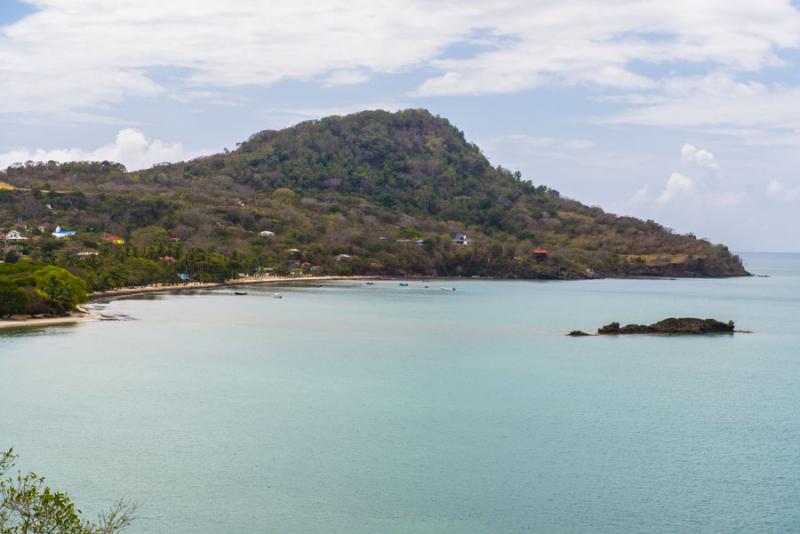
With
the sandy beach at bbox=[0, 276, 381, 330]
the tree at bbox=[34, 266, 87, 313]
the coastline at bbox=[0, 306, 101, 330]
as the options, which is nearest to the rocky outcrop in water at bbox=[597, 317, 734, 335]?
the coastline at bbox=[0, 306, 101, 330]

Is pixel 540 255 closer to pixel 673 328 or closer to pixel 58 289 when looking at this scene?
pixel 673 328

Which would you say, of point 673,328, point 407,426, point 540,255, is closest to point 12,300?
point 407,426

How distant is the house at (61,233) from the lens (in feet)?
450

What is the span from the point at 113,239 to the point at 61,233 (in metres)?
8.27

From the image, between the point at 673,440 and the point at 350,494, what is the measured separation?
50.3 ft

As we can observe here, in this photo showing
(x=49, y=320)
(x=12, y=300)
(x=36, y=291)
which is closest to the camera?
(x=12, y=300)

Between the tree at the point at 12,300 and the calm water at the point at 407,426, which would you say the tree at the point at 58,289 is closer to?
the tree at the point at 12,300

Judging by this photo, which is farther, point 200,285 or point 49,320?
point 200,285

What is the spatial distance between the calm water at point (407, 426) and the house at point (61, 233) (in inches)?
2757

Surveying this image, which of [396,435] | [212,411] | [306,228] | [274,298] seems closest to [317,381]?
[212,411]

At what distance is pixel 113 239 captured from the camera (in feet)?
476

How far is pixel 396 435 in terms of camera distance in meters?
35.9

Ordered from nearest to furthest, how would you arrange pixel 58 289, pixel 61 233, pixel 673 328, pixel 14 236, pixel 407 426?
pixel 407 426
pixel 673 328
pixel 58 289
pixel 14 236
pixel 61 233

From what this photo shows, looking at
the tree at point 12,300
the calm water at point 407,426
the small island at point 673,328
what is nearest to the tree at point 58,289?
the tree at point 12,300
